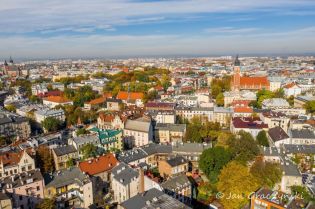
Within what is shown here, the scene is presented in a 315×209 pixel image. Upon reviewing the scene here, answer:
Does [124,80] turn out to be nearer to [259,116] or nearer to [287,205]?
[259,116]

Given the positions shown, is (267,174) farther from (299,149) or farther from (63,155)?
(63,155)

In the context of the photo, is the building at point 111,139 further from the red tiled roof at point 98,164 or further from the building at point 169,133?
the building at point 169,133

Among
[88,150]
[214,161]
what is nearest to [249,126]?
[214,161]

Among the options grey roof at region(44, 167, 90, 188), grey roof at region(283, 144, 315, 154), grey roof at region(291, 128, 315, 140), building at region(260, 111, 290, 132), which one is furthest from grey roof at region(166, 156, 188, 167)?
building at region(260, 111, 290, 132)

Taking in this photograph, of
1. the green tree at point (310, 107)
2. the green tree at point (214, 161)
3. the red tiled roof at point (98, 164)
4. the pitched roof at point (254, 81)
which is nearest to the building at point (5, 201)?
the red tiled roof at point (98, 164)

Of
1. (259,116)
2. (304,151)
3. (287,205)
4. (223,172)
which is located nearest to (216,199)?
(223,172)
